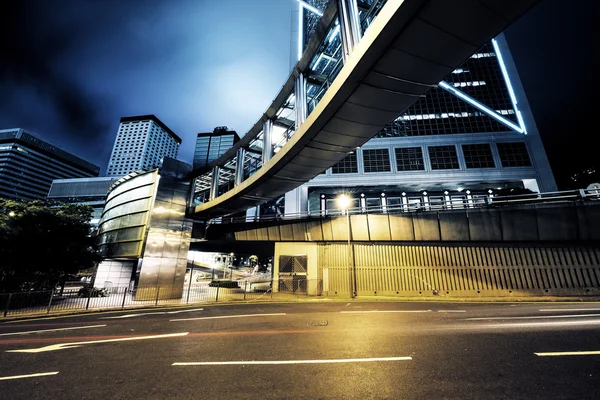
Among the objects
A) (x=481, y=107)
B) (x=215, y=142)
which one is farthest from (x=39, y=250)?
(x=215, y=142)

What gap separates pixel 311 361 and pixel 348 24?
448 inches

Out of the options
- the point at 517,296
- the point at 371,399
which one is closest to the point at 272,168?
the point at 371,399

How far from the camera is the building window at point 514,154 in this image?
35622mm

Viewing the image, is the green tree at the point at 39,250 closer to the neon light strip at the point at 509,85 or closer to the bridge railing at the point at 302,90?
the bridge railing at the point at 302,90

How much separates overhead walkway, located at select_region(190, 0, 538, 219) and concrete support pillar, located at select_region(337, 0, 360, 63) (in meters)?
0.03

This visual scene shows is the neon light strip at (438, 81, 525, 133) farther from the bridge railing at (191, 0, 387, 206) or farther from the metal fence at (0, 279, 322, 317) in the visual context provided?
the metal fence at (0, 279, 322, 317)

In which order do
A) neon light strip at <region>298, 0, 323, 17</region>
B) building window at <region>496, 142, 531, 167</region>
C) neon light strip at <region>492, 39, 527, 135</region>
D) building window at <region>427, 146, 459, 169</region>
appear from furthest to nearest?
neon light strip at <region>298, 0, 323, 17</region> → neon light strip at <region>492, 39, 527, 135</region> → building window at <region>427, 146, 459, 169</region> → building window at <region>496, 142, 531, 167</region>

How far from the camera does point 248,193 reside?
19.0 meters

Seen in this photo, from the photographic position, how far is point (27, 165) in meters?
152

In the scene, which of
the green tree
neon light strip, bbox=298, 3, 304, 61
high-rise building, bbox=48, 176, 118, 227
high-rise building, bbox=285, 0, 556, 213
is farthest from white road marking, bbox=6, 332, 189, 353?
high-rise building, bbox=48, 176, 118, 227

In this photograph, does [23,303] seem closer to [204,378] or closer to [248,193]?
[248,193]

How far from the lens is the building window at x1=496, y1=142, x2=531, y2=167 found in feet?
117

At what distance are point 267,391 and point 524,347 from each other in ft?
23.2

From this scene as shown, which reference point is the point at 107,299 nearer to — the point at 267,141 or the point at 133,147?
the point at 267,141
